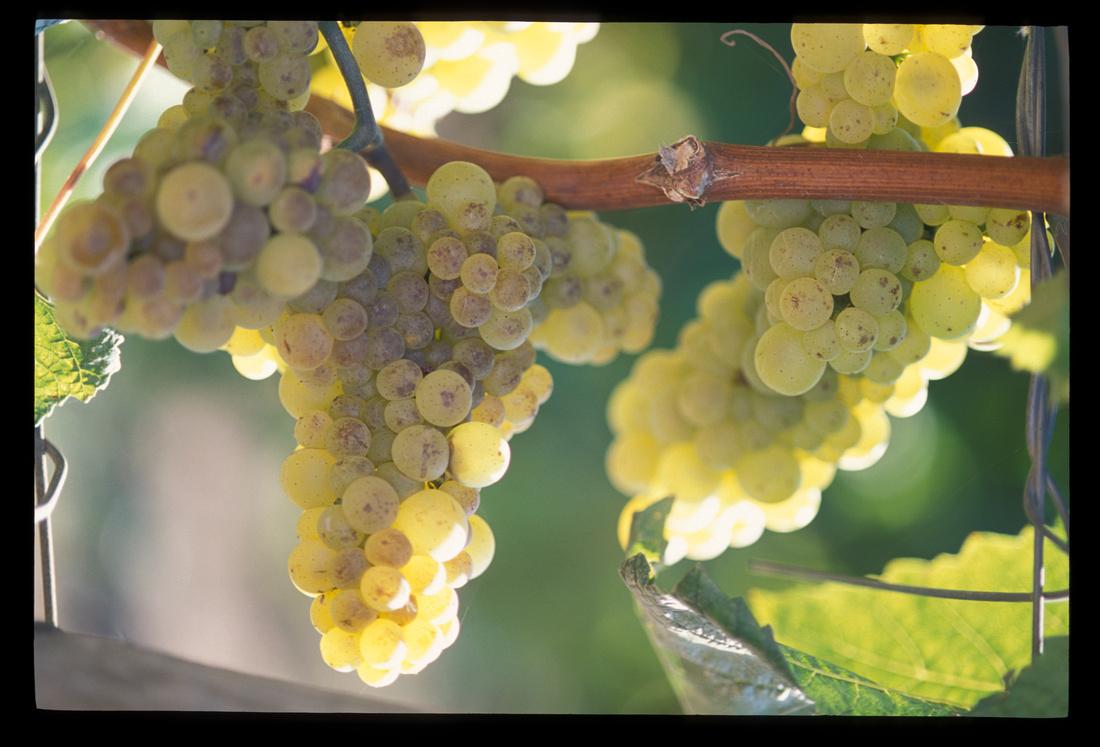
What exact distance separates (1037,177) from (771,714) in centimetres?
33

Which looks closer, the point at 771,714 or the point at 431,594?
the point at 431,594

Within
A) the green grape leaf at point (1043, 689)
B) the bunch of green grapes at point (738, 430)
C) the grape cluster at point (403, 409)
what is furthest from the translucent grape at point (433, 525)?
the green grape leaf at point (1043, 689)

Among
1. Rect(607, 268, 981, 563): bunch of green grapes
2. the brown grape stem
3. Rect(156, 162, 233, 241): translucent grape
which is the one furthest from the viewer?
Rect(607, 268, 981, 563): bunch of green grapes

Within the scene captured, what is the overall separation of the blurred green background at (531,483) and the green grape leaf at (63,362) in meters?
0.01

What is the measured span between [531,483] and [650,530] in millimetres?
124

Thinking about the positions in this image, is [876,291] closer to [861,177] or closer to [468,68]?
[861,177]

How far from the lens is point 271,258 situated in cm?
37

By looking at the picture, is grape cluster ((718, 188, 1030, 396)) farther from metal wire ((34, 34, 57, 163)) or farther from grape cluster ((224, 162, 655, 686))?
metal wire ((34, 34, 57, 163))

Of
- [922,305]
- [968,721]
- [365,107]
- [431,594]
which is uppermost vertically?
[365,107]

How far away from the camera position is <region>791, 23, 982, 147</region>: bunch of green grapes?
46 centimetres

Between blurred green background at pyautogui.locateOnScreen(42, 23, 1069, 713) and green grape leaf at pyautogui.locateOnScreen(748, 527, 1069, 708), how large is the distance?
0.02 meters

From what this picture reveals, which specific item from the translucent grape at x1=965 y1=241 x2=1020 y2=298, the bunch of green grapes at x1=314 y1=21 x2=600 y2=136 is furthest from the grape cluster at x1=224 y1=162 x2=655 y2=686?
the translucent grape at x1=965 y1=241 x2=1020 y2=298
